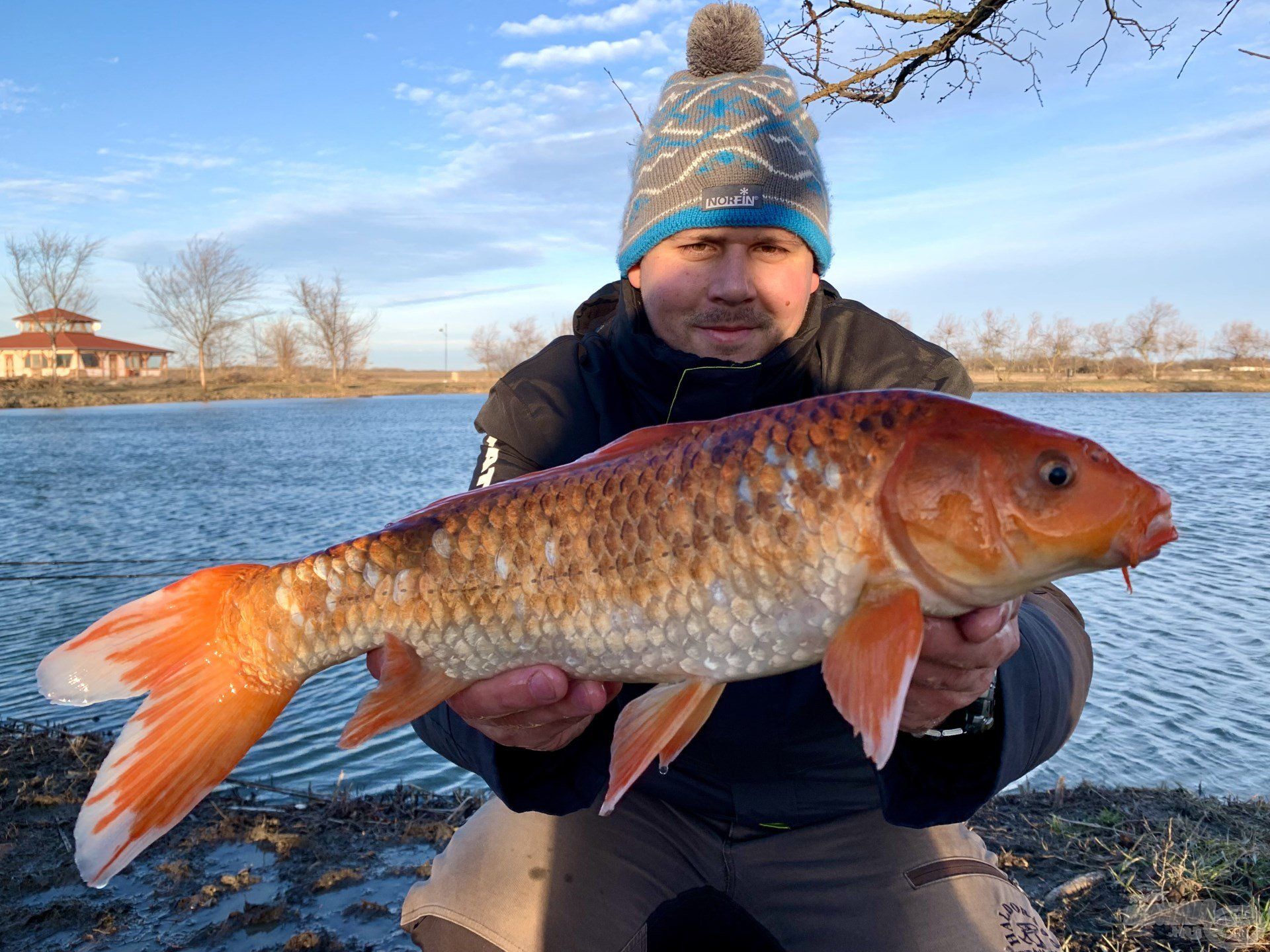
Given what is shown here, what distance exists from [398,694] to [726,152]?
212cm

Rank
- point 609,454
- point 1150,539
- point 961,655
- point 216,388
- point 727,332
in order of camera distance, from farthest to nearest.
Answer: point 216,388
point 727,332
point 609,454
point 961,655
point 1150,539

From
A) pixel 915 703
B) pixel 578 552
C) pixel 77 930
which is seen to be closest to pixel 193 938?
pixel 77 930

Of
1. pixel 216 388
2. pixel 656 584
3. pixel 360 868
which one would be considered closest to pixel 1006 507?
pixel 656 584

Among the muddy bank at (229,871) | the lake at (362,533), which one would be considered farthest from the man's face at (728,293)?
the lake at (362,533)

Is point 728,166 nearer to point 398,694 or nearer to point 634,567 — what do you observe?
point 634,567

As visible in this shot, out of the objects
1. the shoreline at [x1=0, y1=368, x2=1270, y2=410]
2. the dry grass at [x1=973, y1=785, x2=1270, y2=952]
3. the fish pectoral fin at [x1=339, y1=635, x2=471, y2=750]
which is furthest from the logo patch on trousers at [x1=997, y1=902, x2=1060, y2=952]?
the shoreline at [x1=0, y1=368, x2=1270, y2=410]

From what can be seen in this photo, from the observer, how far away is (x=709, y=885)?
2561mm

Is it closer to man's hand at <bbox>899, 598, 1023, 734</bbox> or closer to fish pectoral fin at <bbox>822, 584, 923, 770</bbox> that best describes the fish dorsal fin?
fish pectoral fin at <bbox>822, 584, 923, 770</bbox>

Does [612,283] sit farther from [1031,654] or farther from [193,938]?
[193,938]

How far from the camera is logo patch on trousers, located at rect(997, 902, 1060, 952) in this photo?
226 centimetres

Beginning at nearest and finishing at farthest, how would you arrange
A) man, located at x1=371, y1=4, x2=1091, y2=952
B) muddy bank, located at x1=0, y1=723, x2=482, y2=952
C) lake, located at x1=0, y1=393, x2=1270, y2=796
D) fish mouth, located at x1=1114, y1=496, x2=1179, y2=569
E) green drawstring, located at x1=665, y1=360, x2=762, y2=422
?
fish mouth, located at x1=1114, y1=496, x2=1179, y2=569 → man, located at x1=371, y1=4, x2=1091, y2=952 → green drawstring, located at x1=665, y1=360, x2=762, y2=422 → muddy bank, located at x1=0, y1=723, x2=482, y2=952 → lake, located at x1=0, y1=393, x2=1270, y2=796

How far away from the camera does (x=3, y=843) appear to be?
3.60 meters

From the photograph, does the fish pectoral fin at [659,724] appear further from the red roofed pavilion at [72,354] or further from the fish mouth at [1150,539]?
the red roofed pavilion at [72,354]

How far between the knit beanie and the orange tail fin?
1.83m
